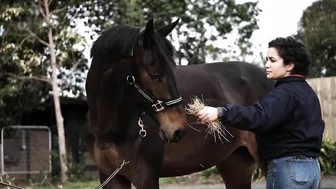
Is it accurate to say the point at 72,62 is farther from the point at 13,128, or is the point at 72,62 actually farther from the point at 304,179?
the point at 304,179

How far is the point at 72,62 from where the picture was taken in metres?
19.2

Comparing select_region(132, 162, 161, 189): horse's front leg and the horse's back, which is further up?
the horse's back

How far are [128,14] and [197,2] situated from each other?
258 centimetres

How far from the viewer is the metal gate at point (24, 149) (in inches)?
723

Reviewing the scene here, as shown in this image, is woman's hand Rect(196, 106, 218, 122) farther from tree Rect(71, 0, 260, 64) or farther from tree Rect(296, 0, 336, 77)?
tree Rect(296, 0, 336, 77)

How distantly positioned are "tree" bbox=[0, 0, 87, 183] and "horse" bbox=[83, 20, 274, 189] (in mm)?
12510

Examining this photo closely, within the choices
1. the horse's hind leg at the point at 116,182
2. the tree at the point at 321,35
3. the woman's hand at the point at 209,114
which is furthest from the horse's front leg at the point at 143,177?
the tree at the point at 321,35

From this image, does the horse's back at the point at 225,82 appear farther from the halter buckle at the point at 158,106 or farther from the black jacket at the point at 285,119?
the black jacket at the point at 285,119

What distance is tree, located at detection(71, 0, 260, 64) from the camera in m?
18.3

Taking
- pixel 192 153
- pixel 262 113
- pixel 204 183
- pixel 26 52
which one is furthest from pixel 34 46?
pixel 262 113

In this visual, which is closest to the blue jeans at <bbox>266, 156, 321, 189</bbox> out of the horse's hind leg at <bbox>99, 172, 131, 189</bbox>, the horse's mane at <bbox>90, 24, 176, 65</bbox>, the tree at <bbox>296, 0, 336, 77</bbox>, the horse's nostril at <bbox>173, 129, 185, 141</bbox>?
the horse's nostril at <bbox>173, 129, 185, 141</bbox>

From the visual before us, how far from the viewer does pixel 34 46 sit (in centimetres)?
1847

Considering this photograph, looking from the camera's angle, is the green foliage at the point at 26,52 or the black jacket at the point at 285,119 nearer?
the black jacket at the point at 285,119

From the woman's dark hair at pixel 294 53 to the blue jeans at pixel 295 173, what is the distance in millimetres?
556
